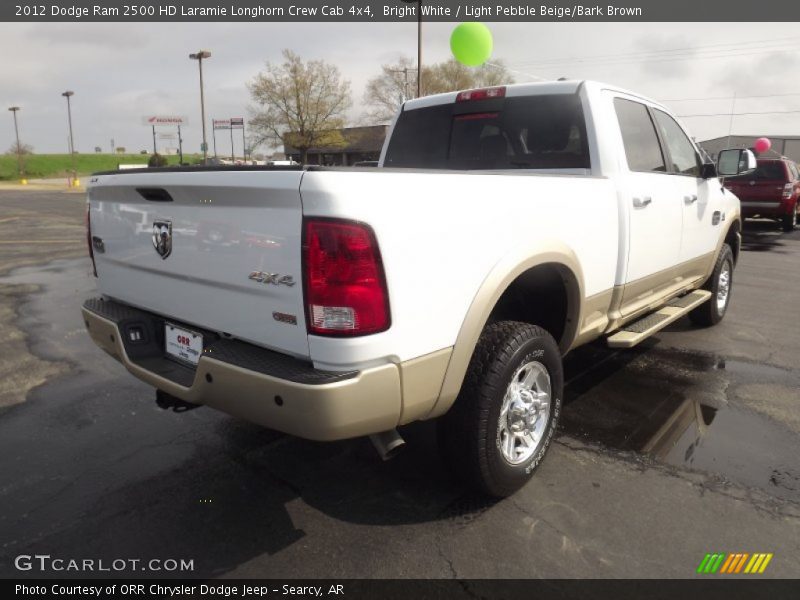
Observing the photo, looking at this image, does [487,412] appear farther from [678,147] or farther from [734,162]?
[734,162]

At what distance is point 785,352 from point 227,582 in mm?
5017

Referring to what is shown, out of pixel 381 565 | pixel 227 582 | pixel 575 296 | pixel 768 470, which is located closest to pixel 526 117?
pixel 575 296

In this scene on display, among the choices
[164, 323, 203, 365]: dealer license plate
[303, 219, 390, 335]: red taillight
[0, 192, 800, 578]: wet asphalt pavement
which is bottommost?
[0, 192, 800, 578]: wet asphalt pavement

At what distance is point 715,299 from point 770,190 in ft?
36.3

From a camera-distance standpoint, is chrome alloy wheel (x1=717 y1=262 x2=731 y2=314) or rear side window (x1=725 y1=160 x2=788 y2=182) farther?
rear side window (x1=725 y1=160 x2=788 y2=182)

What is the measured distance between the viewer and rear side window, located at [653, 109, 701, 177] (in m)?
4.36

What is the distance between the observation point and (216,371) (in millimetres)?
2277

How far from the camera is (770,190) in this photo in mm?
14531

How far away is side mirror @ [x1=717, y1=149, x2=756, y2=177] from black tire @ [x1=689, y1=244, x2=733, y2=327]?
0.82m

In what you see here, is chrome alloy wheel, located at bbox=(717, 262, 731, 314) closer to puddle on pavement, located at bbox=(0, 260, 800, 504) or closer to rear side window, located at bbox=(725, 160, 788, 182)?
puddle on pavement, located at bbox=(0, 260, 800, 504)

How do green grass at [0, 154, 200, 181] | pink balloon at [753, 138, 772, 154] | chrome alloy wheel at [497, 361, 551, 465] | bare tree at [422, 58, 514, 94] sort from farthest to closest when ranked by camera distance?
green grass at [0, 154, 200, 181] → bare tree at [422, 58, 514, 94] → pink balloon at [753, 138, 772, 154] → chrome alloy wheel at [497, 361, 551, 465]

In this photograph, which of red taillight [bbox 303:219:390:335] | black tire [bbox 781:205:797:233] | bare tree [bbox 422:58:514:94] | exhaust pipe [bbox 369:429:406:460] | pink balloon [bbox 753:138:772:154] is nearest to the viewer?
red taillight [bbox 303:219:390:335]

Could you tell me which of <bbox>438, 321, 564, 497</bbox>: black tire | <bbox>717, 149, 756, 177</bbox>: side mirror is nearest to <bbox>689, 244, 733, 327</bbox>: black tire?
<bbox>717, 149, 756, 177</bbox>: side mirror

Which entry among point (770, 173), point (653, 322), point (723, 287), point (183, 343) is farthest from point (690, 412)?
point (770, 173)
